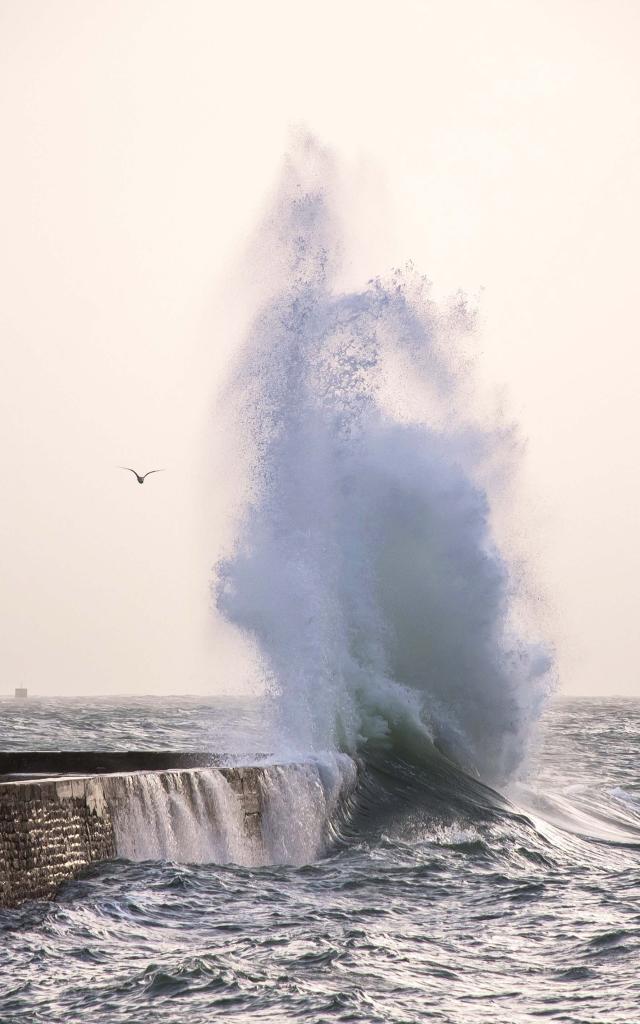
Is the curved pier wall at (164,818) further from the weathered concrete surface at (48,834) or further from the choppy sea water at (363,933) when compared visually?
the choppy sea water at (363,933)

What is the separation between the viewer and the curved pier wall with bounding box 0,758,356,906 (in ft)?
28.6

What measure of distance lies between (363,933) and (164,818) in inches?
98.5

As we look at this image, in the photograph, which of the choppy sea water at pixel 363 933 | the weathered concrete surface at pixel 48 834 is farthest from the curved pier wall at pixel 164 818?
the choppy sea water at pixel 363 933

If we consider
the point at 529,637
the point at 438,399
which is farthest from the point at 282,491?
the point at 529,637

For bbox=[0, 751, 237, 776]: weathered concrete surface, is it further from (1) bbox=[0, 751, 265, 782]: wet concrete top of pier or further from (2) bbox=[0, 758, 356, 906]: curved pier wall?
(2) bbox=[0, 758, 356, 906]: curved pier wall

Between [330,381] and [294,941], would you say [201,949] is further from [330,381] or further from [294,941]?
[330,381]

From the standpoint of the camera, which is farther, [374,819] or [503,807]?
[503,807]

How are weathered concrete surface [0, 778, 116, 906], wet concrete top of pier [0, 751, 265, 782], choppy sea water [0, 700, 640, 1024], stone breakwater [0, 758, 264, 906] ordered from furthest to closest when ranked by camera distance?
wet concrete top of pier [0, 751, 265, 782]
stone breakwater [0, 758, 264, 906]
weathered concrete surface [0, 778, 116, 906]
choppy sea water [0, 700, 640, 1024]

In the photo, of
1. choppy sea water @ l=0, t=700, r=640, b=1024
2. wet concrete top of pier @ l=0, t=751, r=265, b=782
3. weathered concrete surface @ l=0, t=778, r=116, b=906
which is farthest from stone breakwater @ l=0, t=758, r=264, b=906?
wet concrete top of pier @ l=0, t=751, r=265, b=782

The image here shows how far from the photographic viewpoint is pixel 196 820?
1068cm

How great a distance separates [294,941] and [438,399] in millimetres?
11681

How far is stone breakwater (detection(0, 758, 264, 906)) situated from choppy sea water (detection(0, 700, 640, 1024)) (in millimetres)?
201

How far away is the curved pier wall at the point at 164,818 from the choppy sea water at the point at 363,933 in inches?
7.4

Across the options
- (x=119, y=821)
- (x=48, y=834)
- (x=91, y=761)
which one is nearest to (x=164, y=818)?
(x=119, y=821)
